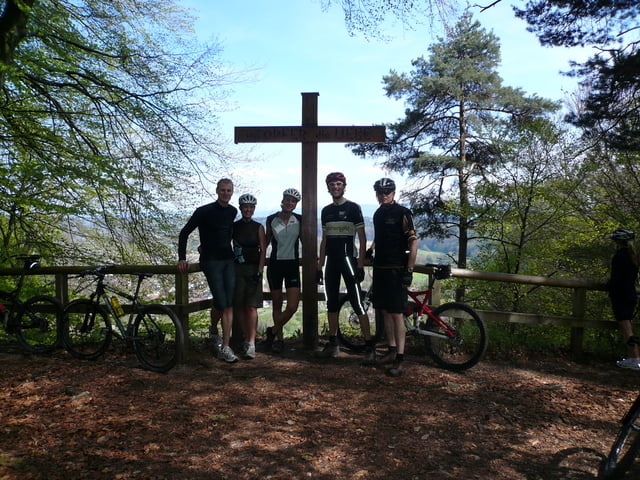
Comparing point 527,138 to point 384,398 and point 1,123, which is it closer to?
point 384,398

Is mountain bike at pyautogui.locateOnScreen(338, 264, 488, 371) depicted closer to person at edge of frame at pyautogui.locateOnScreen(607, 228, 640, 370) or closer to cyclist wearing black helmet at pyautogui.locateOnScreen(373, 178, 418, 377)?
cyclist wearing black helmet at pyautogui.locateOnScreen(373, 178, 418, 377)

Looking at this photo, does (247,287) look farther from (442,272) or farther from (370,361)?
(442,272)

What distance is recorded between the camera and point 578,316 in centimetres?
595

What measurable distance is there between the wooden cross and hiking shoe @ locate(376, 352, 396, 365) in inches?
41.2

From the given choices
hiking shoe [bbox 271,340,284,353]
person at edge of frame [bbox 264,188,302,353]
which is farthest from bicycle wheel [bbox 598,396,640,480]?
hiking shoe [bbox 271,340,284,353]

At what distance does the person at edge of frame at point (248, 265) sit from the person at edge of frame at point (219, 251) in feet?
0.74

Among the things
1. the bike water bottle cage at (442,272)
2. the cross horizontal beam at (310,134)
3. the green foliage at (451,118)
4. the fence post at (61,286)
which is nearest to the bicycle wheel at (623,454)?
the bike water bottle cage at (442,272)

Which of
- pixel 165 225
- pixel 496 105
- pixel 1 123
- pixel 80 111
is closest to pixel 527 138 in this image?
pixel 496 105

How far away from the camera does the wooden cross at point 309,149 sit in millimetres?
6109

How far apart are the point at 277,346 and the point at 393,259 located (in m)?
2.08

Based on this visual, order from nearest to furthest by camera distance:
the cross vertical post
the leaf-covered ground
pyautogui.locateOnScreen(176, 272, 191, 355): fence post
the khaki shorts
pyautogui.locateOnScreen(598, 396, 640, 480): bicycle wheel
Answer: pyautogui.locateOnScreen(598, 396, 640, 480): bicycle wheel < the leaf-covered ground < pyautogui.locateOnScreen(176, 272, 191, 355): fence post < the khaki shorts < the cross vertical post

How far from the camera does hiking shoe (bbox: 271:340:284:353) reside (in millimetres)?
6197

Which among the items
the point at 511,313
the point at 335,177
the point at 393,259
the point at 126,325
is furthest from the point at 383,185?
the point at 126,325

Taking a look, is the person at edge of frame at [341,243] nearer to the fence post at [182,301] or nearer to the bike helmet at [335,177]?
the bike helmet at [335,177]
